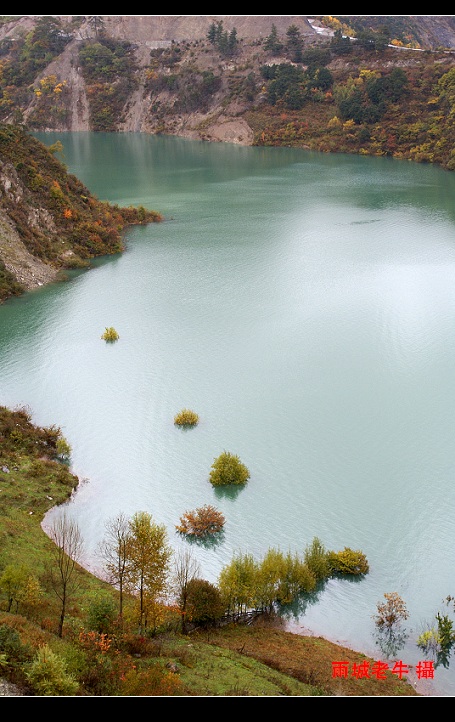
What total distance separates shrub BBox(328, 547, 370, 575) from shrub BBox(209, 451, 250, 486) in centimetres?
468

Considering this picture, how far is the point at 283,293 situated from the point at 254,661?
27.2 m

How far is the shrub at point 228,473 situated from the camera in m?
22.0

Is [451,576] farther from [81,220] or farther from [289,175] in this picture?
[289,175]

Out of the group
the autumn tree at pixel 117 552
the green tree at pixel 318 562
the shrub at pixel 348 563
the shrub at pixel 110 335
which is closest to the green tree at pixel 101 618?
the autumn tree at pixel 117 552

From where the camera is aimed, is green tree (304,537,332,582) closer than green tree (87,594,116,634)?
No

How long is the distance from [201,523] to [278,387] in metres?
9.67

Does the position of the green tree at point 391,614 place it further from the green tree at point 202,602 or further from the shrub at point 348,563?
the green tree at point 202,602

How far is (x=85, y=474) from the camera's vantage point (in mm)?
22859

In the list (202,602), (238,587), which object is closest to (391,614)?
(238,587)

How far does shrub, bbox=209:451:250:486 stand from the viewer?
72.3 feet

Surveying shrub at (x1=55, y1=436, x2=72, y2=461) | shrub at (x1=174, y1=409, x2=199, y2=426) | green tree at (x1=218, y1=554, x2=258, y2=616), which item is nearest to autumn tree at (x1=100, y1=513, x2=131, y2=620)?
green tree at (x1=218, y1=554, x2=258, y2=616)

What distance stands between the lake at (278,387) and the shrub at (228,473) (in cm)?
48

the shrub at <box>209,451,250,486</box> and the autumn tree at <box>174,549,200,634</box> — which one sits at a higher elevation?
the shrub at <box>209,451,250,486</box>

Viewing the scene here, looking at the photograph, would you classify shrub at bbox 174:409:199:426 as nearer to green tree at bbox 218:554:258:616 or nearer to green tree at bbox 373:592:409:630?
green tree at bbox 218:554:258:616
